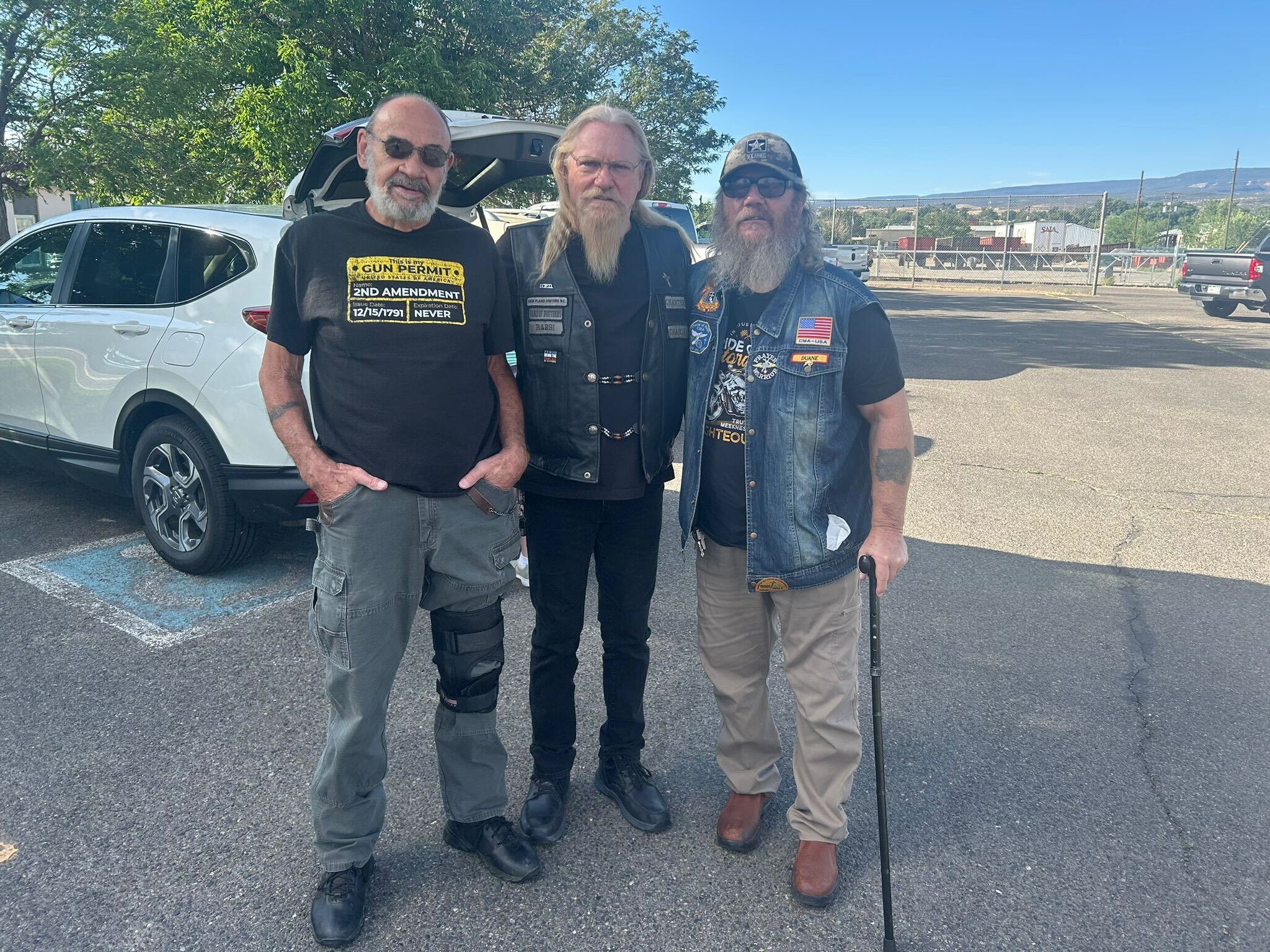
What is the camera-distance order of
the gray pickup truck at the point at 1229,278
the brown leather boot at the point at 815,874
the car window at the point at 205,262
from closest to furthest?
the brown leather boot at the point at 815,874, the car window at the point at 205,262, the gray pickup truck at the point at 1229,278

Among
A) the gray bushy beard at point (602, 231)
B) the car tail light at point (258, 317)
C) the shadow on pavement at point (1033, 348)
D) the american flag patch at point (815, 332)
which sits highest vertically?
the gray bushy beard at point (602, 231)

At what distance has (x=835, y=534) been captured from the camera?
2.53 m

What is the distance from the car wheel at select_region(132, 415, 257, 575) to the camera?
14.5 feet

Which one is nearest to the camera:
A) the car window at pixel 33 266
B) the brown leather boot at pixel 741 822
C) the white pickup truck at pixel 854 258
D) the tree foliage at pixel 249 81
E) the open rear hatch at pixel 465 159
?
the brown leather boot at pixel 741 822

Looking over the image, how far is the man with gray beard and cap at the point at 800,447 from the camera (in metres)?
2.46

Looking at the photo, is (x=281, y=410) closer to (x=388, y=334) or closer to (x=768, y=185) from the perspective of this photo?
(x=388, y=334)

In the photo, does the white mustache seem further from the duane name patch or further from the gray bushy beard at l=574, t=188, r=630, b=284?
the gray bushy beard at l=574, t=188, r=630, b=284

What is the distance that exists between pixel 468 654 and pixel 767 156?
5.24 feet

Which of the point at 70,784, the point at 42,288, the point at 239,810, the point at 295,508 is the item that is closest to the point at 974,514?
the point at 295,508

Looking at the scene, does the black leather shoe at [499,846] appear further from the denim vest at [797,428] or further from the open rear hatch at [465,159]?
the open rear hatch at [465,159]

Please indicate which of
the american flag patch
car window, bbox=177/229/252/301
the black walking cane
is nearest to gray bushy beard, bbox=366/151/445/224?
the american flag patch

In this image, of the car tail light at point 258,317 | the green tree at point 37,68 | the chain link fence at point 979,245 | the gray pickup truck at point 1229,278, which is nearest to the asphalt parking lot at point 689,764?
the car tail light at point 258,317

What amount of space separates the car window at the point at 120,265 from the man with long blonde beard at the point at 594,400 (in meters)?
2.92

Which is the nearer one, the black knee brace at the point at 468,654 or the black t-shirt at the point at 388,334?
the black t-shirt at the point at 388,334
